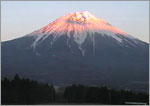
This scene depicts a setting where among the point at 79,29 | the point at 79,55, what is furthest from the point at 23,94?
the point at 79,29

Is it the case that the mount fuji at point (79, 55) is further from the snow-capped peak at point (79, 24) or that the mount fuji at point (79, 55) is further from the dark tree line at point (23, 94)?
the dark tree line at point (23, 94)

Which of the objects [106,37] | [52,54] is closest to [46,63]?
[52,54]

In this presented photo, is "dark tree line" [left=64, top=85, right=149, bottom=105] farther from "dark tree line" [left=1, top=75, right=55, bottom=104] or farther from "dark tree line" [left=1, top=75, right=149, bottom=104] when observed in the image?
"dark tree line" [left=1, top=75, right=55, bottom=104]

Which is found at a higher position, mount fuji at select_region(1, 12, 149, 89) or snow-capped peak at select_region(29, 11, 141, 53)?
snow-capped peak at select_region(29, 11, 141, 53)

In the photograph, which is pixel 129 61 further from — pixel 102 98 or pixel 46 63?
pixel 102 98

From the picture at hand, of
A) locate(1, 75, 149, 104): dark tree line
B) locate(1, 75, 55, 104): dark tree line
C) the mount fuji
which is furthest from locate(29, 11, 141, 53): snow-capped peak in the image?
locate(1, 75, 55, 104): dark tree line

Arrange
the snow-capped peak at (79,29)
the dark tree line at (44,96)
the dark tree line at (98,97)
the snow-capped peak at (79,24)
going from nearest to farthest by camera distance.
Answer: the dark tree line at (44,96)
the dark tree line at (98,97)
the snow-capped peak at (79,29)
the snow-capped peak at (79,24)

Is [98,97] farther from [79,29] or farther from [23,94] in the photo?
[79,29]

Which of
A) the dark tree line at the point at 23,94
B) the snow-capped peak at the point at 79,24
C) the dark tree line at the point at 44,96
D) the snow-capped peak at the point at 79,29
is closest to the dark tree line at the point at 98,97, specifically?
the dark tree line at the point at 44,96
